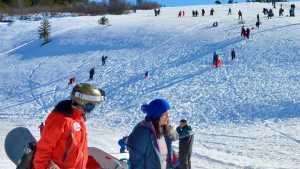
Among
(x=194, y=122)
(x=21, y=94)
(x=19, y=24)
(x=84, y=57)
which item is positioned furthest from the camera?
(x=19, y=24)

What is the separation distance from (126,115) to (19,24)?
3721 centimetres

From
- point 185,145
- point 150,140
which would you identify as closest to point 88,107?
point 150,140

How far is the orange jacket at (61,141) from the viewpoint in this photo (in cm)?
487

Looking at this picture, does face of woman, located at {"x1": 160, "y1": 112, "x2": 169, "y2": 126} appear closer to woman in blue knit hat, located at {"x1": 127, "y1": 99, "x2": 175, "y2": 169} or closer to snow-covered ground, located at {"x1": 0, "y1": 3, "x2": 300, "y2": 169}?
woman in blue knit hat, located at {"x1": 127, "y1": 99, "x2": 175, "y2": 169}

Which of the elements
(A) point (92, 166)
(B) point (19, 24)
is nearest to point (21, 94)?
(B) point (19, 24)

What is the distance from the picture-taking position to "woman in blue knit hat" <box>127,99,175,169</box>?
5.62 metres

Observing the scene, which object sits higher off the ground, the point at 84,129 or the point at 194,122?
the point at 84,129

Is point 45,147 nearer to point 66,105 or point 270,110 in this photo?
point 66,105

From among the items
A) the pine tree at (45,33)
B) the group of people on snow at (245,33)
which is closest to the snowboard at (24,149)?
the group of people on snow at (245,33)

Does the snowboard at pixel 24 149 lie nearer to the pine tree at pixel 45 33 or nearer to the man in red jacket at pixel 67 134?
the man in red jacket at pixel 67 134

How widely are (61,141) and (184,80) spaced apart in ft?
98.1

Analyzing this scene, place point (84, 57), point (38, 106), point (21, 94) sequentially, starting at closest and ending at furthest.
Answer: point (38, 106) < point (21, 94) < point (84, 57)

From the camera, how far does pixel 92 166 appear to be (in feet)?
20.1

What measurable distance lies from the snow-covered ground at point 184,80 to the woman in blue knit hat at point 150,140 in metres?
5.87
